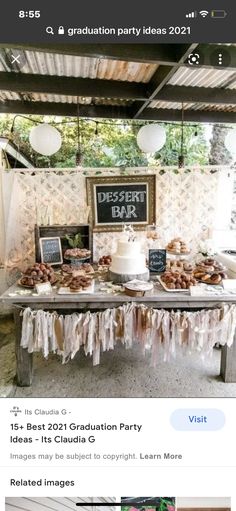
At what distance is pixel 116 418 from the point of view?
0.63 meters

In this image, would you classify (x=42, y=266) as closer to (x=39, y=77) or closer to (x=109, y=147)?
(x=39, y=77)

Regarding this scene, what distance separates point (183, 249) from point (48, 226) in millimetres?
1034

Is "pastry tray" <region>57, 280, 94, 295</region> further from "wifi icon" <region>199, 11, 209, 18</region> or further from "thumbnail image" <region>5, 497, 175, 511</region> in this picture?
"wifi icon" <region>199, 11, 209, 18</region>

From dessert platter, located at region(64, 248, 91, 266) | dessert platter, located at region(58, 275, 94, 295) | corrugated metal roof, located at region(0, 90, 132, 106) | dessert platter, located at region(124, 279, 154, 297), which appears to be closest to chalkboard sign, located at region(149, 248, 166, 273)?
dessert platter, located at region(124, 279, 154, 297)

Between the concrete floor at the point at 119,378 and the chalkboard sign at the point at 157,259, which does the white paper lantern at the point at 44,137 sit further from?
the concrete floor at the point at 119,378

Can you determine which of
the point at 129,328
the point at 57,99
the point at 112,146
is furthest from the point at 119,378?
the point at 112,146

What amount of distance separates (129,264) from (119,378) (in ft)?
2.00

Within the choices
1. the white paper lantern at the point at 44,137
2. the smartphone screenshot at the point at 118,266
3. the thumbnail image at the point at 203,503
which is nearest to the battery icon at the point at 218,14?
the smartphone screenshot at the point at 118,266

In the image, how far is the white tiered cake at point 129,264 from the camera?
174 centimetres

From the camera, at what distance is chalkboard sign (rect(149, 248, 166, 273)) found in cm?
188

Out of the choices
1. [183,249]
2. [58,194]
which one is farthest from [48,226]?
[183,249]

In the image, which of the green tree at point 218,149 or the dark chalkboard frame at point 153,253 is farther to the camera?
the green tree at point 218,149

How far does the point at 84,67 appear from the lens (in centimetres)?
139

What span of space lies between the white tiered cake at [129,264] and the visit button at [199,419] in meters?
1.14
